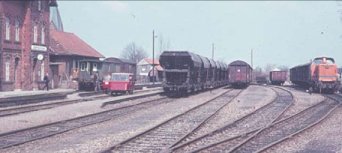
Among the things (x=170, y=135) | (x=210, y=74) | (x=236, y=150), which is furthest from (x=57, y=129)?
(x=210, y=74)

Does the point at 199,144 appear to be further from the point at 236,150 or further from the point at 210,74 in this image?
the point at 210,74

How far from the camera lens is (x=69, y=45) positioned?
5612 cm

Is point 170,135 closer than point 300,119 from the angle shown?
Yes

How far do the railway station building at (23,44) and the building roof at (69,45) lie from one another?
7.43m

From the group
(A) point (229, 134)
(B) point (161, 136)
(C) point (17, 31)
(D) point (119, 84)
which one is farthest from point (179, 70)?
(B) point (161, 136)

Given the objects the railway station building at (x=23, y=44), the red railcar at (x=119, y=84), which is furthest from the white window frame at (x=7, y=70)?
the red railcar at (x=119, y=84)

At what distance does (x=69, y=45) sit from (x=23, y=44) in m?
15.7

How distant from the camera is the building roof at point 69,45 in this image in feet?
173

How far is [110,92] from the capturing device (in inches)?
1483

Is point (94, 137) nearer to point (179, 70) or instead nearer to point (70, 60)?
point (179, 70)

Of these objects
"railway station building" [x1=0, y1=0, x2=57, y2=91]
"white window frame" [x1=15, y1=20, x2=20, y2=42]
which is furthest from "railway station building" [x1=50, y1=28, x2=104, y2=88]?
"white window frame" [x1=15, y1=20, x2=20, y2=42]

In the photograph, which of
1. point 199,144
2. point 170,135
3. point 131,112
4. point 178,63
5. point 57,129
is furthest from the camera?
point 178,63

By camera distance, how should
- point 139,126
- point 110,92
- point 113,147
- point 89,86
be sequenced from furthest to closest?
point 89,86, point 110,92, point 139,126, point 113,147

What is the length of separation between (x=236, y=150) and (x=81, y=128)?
6085 millimetres
